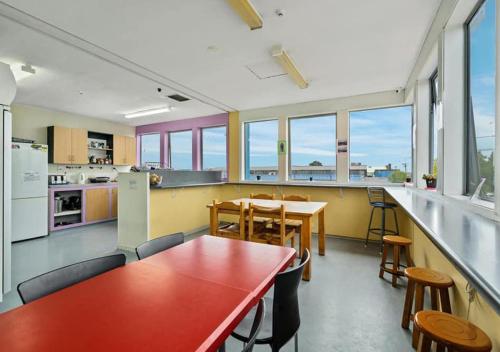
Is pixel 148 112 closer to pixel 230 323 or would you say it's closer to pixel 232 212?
pixel 232 212

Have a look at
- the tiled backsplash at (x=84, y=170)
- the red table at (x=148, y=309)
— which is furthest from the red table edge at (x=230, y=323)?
the tiled backsplash at (x=84, y=170)

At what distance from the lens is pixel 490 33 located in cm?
177

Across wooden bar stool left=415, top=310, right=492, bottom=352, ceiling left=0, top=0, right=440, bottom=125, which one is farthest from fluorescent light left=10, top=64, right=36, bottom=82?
wooden bar stool left=415, top=310, right=492, bottom=352

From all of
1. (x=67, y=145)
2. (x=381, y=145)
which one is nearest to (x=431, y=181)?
(x=381, y=145)

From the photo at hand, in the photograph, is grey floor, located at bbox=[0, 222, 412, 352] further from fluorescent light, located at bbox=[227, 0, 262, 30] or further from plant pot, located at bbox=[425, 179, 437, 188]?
fluorescent light, located at bbox=[227, 0, 262, 30]

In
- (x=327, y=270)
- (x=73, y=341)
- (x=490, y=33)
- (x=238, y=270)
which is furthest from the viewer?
(x=327, y=270)

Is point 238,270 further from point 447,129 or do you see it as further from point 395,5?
point 395,5

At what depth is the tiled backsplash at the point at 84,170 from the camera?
5.83 meters

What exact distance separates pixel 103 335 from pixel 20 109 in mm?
6677

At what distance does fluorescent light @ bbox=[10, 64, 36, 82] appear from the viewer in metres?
3.33

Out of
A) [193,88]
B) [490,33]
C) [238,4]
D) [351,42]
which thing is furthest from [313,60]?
[193,88]

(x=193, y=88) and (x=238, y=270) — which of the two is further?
(x=193, y=88)

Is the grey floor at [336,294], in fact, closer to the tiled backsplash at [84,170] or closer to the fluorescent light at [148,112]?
the tiled backsplash at [84,170]

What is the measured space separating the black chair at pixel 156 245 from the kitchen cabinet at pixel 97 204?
17.1 ft
